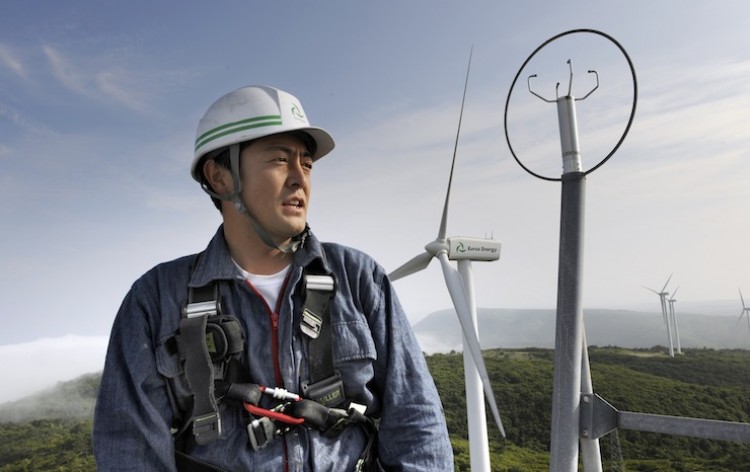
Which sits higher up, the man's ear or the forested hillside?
the man's ear

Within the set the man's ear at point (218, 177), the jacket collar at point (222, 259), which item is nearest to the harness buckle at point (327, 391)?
the jacket collar at point (222, 259)

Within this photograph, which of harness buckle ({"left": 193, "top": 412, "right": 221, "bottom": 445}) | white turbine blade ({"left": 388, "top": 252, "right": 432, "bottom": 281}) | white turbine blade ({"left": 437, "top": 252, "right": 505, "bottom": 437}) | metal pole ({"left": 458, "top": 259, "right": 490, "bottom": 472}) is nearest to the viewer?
harness buckle ({"left": 193, "top": 412, "right": 221, "bottom": 445})

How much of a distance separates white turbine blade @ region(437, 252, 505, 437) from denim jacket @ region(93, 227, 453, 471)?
9122 mm

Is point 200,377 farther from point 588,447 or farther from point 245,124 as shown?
point 588,447

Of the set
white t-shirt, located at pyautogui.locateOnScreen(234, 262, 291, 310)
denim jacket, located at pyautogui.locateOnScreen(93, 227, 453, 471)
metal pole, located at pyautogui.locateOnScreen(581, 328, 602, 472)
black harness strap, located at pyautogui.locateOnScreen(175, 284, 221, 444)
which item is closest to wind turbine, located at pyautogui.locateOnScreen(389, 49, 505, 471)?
metal pole, located at pyautogui.locateOnScreen(581, 328, 602, 472)

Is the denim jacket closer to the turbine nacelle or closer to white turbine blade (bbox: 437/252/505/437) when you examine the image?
white turbine blade (bbox: 437/252/505/437)

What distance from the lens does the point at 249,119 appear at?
13.6ft

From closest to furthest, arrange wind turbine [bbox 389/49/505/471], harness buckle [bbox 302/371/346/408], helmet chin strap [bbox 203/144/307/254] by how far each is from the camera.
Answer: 1. harness buckle [bbox 302/371/346/408]
2. helmet chin strap [bbox 203/144/307/254]
3. wind turbine [bbox 389/49/505/471]

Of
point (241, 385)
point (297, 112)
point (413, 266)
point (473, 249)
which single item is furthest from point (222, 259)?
point (413, 266)

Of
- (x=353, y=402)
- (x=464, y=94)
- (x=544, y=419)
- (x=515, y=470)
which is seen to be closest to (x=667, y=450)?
(x=544, y=419)

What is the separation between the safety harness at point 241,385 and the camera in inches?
139

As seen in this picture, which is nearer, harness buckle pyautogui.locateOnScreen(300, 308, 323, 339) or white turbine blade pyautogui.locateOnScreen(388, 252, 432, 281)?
harness buckle pyautogui.locateOnScreen(300, 308, 323, 339)

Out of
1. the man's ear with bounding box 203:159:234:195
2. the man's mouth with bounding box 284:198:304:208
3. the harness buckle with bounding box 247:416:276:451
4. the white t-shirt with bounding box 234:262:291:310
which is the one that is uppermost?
the man's ear with bounding box 203:159:234:195

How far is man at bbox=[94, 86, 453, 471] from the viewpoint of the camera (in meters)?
3.59
